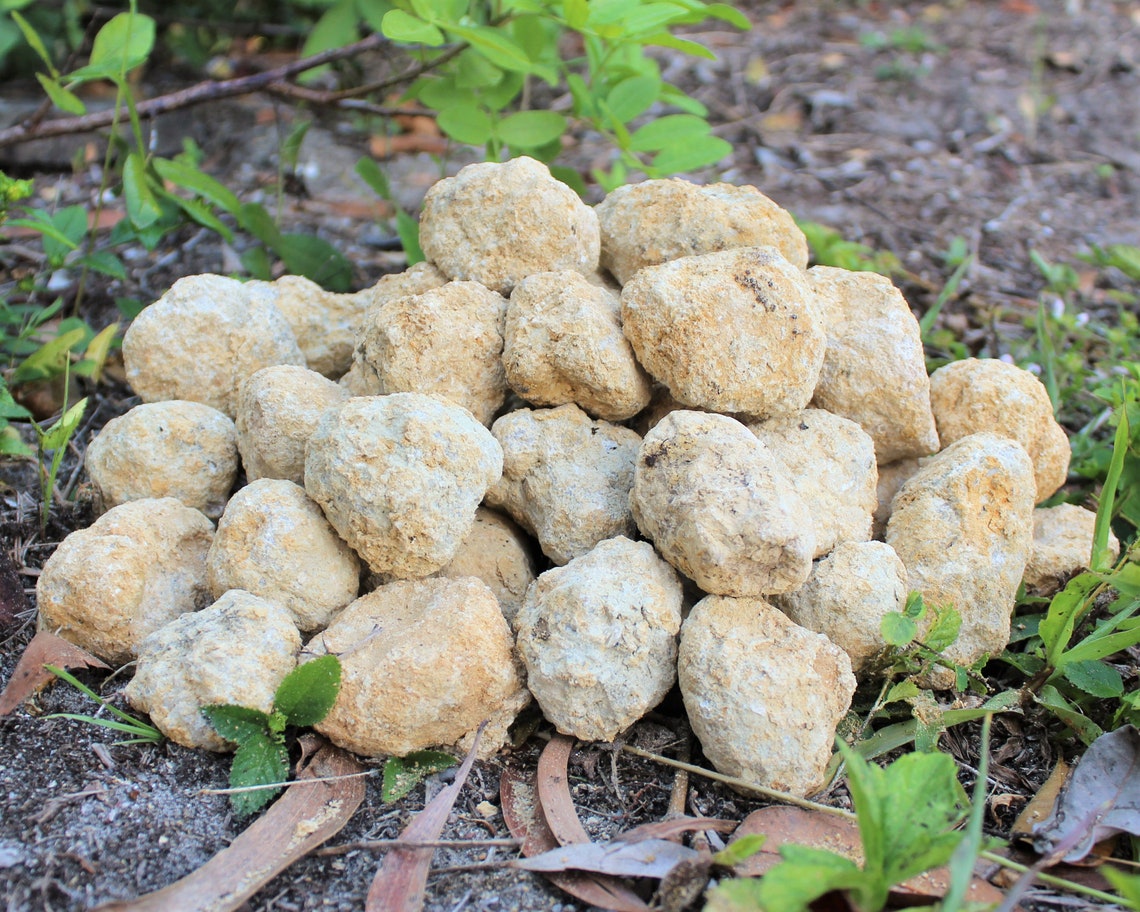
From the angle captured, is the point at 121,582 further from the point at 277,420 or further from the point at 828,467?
the point at 828,467

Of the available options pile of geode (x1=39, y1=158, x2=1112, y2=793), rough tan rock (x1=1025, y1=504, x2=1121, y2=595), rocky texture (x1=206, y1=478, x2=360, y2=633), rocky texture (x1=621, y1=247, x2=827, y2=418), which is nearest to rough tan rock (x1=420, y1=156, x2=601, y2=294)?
pile of geode (x1=39, y1=158, x2=1112, y2=793)

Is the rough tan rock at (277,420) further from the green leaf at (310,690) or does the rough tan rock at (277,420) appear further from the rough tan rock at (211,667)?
the green leaf at (310,690)

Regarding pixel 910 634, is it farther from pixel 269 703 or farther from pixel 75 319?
pixel 75 319

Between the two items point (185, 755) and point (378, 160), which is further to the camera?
point (378, 160)

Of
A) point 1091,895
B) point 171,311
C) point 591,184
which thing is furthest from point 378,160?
point 1091,895

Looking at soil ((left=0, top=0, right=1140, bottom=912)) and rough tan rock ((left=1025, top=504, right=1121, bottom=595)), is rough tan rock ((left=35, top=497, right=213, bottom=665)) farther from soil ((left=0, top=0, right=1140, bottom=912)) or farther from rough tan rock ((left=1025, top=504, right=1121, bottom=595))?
rough tan rock ((left=1025, top=504, right=1121, bottom=595))

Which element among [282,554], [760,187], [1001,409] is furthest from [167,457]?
[760,187]
